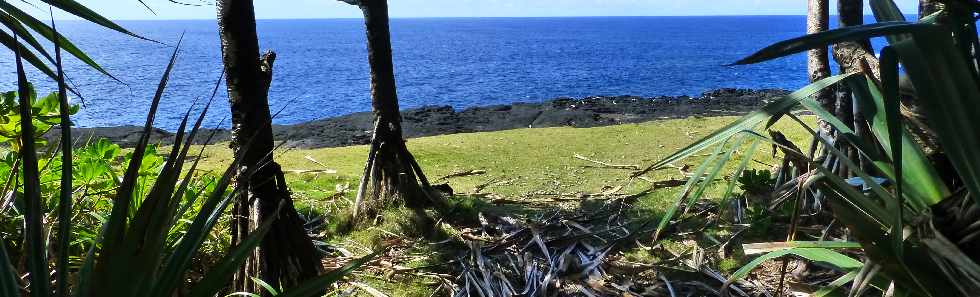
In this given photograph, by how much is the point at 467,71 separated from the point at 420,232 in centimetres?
4098

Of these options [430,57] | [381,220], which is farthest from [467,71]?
[381,220]

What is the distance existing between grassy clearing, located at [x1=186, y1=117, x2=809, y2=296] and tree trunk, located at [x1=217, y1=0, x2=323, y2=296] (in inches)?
26.8

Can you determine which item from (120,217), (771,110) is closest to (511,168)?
(771,110)

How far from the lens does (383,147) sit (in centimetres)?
469

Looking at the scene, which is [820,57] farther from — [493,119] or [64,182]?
[493,119]

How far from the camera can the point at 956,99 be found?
1.39 m

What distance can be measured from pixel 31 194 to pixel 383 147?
3.57 m

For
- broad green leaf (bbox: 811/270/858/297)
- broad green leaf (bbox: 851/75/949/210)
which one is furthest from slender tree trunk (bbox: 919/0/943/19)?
broad green leaf (bbox: 811/270/858/297)

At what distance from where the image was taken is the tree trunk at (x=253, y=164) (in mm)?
3031

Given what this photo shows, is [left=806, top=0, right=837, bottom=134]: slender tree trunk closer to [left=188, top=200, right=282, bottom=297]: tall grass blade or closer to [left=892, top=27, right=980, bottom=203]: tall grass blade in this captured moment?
[left=892, top=27, right=980, bottom=203]: tall grass blade

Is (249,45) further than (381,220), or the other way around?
(381,220)

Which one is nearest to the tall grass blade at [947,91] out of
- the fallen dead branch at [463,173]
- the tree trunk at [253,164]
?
the tree trunk at [253,164]

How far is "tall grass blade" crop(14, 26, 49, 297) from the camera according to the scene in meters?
1.08

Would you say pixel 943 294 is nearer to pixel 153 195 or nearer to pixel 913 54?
pixel 913 54
